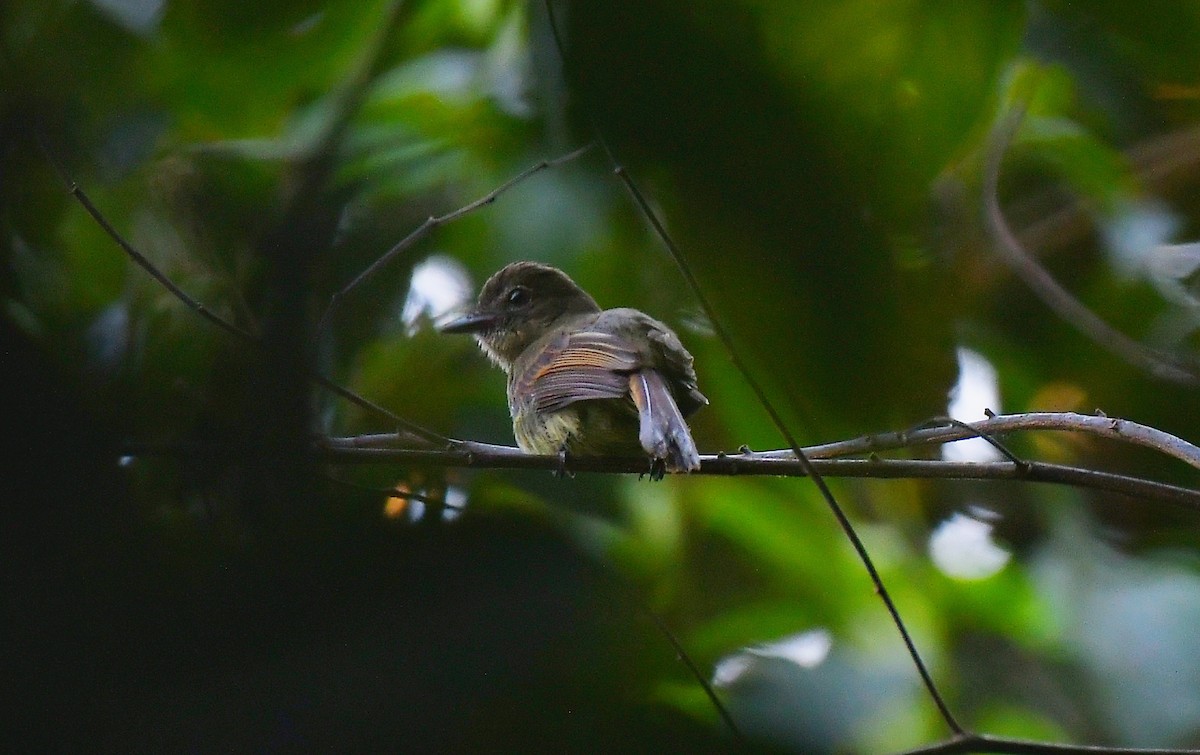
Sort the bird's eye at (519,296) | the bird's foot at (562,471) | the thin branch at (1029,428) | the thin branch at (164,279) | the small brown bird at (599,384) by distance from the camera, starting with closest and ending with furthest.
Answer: the thin branch at (164,279) < the thin branch at (1029,428) < the bird's foot at (562,471) < the small brown bird at (599,384) < the bird's eye at (519,296)

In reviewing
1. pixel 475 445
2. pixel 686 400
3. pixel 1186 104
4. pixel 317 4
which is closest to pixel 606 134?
pixel 317 4

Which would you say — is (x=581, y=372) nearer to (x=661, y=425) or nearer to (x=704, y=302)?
(x=661, y=425)

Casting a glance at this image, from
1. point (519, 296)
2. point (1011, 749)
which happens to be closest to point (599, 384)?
point (519, 296)

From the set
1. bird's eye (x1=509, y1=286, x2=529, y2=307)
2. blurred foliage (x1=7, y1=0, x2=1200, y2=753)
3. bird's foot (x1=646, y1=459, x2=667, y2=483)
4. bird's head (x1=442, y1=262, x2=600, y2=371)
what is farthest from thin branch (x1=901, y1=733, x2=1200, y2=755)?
bird's eye (x1=509, y1=286, x2=529, y2=307)

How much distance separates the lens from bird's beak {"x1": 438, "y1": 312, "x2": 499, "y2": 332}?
2.60 m

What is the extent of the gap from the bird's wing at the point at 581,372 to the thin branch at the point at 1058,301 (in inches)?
43.3

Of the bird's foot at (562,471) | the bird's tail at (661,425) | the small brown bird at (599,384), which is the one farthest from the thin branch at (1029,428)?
the small brown bird at (599,384)

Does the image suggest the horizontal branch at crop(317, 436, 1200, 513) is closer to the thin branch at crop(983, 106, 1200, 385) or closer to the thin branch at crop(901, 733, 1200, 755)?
the thin branch at crop(901, 733, 1200, 755)

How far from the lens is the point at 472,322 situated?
2.83 meters

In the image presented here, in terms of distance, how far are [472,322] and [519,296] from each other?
307 millimetres

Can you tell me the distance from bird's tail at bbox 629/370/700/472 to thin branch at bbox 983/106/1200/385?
1.02 m

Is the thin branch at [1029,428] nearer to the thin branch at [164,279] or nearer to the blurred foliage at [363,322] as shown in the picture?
the blurred foliage at [363,322]

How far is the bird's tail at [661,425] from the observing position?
1.98 meters

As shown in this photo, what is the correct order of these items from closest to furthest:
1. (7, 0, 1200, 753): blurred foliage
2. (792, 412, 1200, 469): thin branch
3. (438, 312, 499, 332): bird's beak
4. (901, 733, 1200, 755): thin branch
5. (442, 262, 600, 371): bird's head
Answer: (7, 0, 1200, 753): blurred foliage → (901, 733, 1200, 755): thin branch → (792, 412, 1200, 469): thin branch → (438, 312, 499, 332): bird's beak → (442, 262, 600, 371): bird's head
